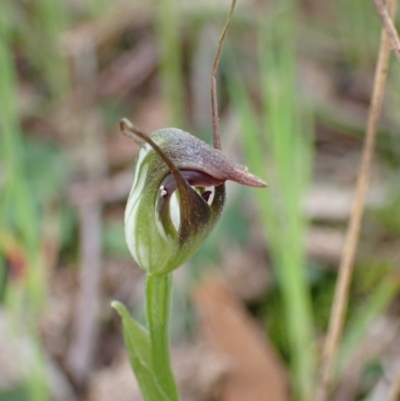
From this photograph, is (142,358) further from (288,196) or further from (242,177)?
(288,196)

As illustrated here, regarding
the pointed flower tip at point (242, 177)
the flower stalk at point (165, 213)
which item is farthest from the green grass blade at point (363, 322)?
the pointed flower tip at point (242, 177)

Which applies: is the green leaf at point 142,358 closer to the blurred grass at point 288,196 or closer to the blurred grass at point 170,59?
the blurred grass at point 288,196

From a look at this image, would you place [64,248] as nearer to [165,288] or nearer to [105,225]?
[105,225]

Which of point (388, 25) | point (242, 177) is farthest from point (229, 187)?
point (242, 177)

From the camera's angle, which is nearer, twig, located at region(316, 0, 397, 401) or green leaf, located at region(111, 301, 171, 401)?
green leaf, located at region(111, 301, 171, 401)

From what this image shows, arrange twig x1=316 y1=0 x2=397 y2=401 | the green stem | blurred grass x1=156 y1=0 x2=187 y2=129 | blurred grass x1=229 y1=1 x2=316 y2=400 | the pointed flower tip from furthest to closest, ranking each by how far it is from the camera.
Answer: blurred grass x1=156 y1=0 x2=187 y2=129
blurred grass x1=229 y1=1 x2=316 y2=400
twig x1=316 y1=0 x2=397 y2=401
the green stem
the pointed flower tip

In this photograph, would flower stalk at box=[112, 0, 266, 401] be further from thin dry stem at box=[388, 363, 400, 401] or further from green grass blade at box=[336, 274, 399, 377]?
green grass blade at box=[336, 274, 399, 377]

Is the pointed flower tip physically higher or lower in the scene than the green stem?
higher

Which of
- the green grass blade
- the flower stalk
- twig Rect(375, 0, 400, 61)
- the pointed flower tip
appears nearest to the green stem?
the flower stalk
